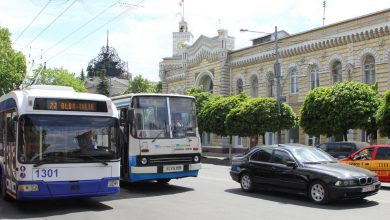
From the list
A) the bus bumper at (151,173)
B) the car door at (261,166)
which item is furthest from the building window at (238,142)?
the car door at (261,166)

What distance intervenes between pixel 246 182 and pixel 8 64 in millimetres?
43068

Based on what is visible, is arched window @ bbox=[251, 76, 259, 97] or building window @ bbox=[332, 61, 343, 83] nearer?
building window @ bbox=[332, 61, 343, 83]

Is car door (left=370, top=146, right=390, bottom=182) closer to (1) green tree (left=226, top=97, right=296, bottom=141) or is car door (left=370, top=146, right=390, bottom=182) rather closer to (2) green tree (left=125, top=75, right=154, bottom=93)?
(1) green tree (left=226, top=97, right=296, bottom=141)

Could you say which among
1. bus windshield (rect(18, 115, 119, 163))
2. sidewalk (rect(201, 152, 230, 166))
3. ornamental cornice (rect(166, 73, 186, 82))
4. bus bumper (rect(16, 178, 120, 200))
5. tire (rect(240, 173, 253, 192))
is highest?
ornamental cornice (rect(166, 73, 186, 82))

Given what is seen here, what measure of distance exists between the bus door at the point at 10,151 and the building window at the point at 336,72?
26961 mm

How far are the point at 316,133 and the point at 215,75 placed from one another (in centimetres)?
2013

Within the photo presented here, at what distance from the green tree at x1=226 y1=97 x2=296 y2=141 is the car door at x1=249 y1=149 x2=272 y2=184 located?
58.4 feet

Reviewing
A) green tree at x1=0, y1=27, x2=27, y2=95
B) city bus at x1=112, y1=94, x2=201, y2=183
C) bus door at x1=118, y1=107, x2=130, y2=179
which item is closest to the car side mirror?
city bus at x1=112, y1=94, x2=201, y2=183

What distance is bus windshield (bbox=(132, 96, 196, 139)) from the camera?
13430mm

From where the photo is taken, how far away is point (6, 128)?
446 inches

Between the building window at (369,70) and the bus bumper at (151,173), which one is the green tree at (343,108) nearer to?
the building window at (369,70)

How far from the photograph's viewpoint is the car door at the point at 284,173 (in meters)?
11.6

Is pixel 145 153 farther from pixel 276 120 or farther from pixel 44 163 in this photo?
pixel 276 120

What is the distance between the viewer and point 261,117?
3109cm
